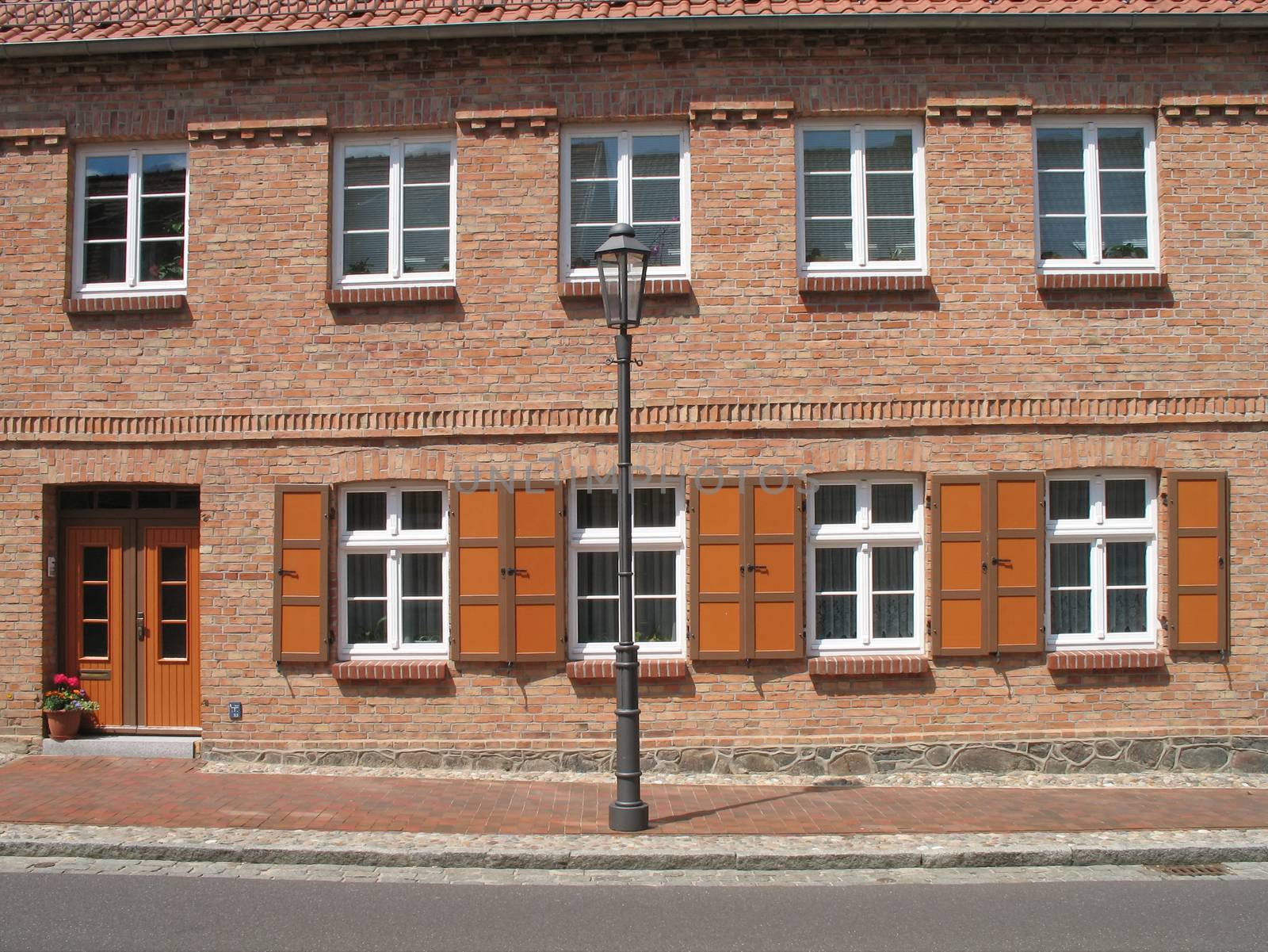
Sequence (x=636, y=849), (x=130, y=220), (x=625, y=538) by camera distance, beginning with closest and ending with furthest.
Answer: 1. (x=636, y=849)
2. (x=625, y=538)
3. (x=130, y=220)

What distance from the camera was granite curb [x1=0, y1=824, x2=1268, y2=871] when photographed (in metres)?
7.70

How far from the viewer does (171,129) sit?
34.5 feet

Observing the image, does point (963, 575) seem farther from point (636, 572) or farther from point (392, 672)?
point (392, 672)

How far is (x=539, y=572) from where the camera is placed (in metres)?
10.2

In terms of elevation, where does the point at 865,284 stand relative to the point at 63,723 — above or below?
above

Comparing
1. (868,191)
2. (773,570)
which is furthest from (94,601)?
(868,191)

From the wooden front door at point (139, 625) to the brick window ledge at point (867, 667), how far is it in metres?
6.01

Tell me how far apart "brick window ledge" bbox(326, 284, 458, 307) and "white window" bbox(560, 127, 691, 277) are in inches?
45.4

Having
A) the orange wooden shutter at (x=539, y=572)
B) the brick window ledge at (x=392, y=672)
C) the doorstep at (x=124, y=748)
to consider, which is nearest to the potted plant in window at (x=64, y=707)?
the doorstep at (x=124, y=748)

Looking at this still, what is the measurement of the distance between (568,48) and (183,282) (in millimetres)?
4314

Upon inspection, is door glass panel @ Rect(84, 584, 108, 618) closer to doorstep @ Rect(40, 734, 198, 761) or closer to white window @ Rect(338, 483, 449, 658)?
doorstep @ Rect(40, 734, 198, 761)

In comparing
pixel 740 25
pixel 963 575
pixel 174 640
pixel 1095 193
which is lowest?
pixel 174 640

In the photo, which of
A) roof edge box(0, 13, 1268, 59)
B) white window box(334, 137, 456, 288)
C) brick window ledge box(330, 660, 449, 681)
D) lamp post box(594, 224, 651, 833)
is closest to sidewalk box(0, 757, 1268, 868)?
lamp post box(594, 224, 651, 833)

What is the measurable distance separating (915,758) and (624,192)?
5913 mm
